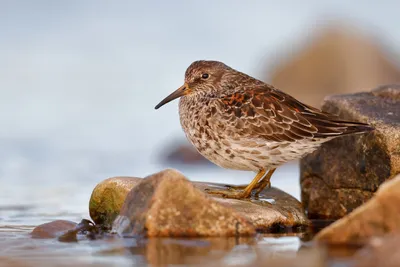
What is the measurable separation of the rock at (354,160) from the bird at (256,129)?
1.28 ft

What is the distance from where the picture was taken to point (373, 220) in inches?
237

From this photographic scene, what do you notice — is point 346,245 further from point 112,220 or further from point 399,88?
point 399,88

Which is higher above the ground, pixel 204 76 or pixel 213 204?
pixel 204 76

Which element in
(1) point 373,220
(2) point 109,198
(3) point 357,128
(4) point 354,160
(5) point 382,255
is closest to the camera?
(5) point 382,255

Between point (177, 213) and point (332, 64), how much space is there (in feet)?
99.4

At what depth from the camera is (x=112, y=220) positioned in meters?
8.14

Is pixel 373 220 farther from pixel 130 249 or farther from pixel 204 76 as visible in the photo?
pixel 204 76

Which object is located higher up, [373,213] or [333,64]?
[333,64]

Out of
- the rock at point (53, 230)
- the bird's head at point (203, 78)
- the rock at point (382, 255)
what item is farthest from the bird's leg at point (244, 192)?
the rock at point (382, 255)

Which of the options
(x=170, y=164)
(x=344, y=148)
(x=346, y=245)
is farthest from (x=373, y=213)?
(x=170, y=164)

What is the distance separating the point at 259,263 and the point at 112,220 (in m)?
3.09

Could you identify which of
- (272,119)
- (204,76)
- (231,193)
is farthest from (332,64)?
(272,119)

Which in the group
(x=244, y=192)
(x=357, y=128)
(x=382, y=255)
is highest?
(x=357, y=128)

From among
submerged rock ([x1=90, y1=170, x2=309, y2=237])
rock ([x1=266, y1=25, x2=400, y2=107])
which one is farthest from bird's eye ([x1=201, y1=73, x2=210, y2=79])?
rock ([x1=266, y1=25, x2=400, y2=107])
